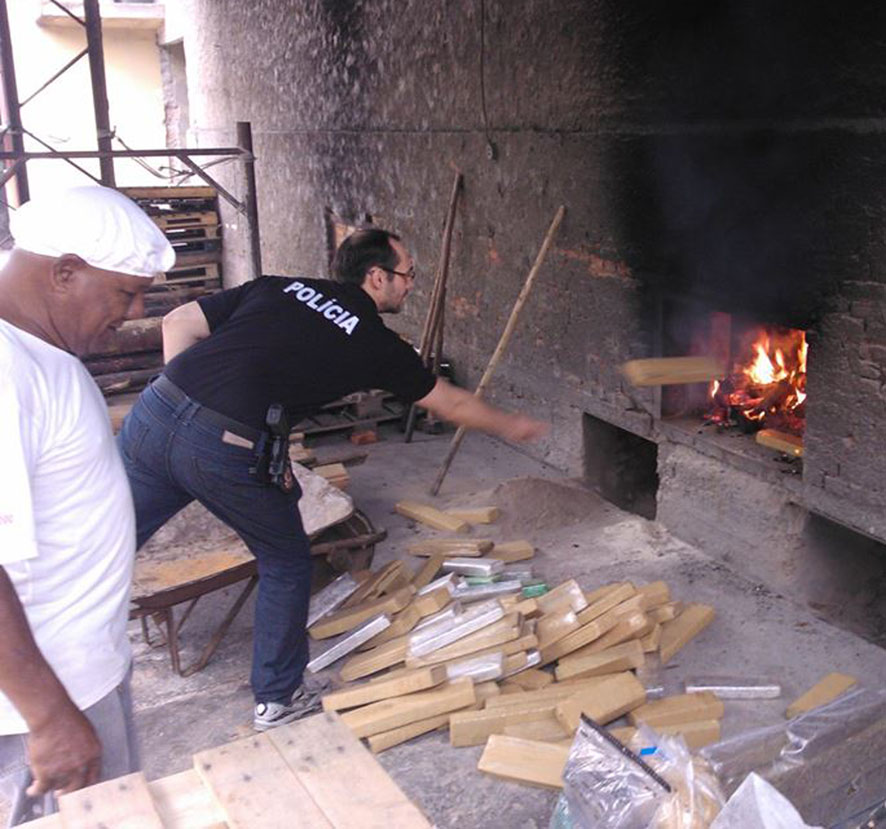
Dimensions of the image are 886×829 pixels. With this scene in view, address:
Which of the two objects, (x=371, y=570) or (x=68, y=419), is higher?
(x=68, y=419)

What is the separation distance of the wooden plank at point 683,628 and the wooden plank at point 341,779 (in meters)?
2.70

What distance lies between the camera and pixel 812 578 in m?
5.54

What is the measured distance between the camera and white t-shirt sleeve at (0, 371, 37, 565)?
2.17 meters

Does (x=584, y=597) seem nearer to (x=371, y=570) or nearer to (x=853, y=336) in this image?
(x=371, y=570)

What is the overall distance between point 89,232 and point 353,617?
10.3 ft

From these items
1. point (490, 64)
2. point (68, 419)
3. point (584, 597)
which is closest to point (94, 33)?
point (490, 64)

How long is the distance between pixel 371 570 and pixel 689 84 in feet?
10.4

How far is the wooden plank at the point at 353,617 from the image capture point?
5.12 m

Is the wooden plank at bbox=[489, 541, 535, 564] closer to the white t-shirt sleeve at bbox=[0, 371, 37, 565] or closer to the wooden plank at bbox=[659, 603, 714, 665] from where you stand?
the wooden plank at bbox=[659, 603, 714, 665]

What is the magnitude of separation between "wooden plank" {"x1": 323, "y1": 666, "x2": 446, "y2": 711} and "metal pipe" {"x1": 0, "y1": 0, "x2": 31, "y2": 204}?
9.24 m

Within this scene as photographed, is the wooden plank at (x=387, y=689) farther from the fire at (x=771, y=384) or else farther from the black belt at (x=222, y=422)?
the fire at (x=771, y=384)

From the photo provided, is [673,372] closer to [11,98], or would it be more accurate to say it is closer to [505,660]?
[505,660]

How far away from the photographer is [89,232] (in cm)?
238

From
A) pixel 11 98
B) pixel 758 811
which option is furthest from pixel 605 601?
pixel 11 98
